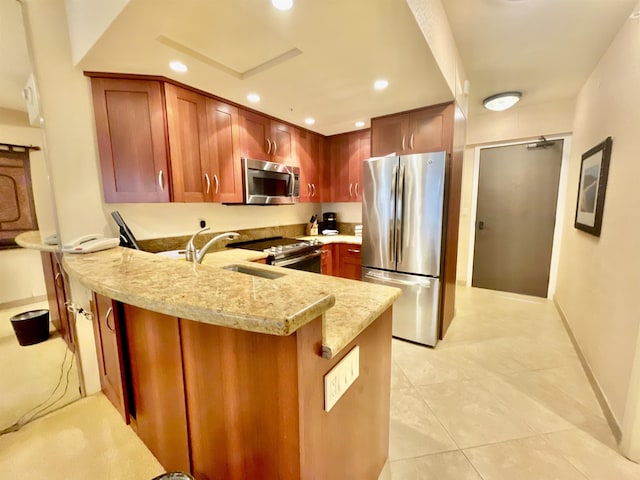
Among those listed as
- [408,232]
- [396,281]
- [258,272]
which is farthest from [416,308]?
[258,272]

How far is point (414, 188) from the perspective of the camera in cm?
235

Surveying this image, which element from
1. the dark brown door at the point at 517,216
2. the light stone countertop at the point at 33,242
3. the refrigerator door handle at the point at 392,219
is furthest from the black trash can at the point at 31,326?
the dark brown door at the point at 517,216

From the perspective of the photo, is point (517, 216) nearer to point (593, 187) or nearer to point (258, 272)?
point (593, 187)

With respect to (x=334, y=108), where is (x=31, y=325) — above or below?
below

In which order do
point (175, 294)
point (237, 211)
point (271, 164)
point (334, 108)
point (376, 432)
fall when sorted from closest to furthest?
point (175, 294), point (376, 432), point (334, 108), point (271, 164), point (237, 211)

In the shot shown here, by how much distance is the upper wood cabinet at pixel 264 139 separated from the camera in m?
2.56

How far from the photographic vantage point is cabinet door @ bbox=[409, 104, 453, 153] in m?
2.32

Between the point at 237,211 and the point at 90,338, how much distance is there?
1.72 meters

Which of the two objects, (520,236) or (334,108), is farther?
(520,236)

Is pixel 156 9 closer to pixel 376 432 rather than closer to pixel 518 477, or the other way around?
pixel 376 432

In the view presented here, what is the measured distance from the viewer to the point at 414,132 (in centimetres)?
251

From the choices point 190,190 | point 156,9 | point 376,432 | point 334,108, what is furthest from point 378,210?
point 156,9

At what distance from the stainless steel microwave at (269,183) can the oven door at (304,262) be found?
2.16 ft

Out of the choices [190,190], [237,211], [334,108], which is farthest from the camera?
[237,211]
